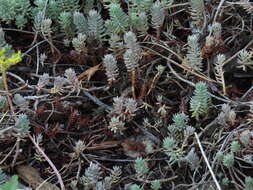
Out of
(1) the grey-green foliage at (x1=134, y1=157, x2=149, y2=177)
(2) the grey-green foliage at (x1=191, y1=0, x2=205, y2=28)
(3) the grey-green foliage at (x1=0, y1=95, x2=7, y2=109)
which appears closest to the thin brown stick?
(3) the grey-green foliage at (x1=0, y1=95, x2=7, y2=109)

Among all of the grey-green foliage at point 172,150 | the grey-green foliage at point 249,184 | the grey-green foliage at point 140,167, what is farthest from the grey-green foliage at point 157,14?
the grey-green foliage at point 249,184

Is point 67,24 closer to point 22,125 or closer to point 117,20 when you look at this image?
point 117,20

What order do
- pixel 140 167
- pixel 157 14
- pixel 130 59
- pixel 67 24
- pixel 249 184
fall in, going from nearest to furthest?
pixel 249 184, pixel 140 167, pixel 130 59, pixel 157 14, pixel 67 24

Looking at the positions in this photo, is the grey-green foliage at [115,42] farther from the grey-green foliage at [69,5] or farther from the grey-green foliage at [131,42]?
the grey-green foliage at [69,5]

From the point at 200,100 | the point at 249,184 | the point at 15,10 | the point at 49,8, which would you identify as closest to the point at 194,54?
the point at 200,100

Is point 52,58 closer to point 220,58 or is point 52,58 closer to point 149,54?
point 149,54

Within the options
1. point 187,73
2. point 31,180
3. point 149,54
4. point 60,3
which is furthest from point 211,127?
point 60,3

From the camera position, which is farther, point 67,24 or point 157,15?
point 67,24
